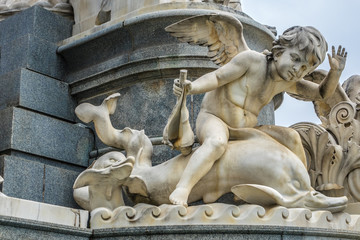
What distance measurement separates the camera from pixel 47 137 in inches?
357

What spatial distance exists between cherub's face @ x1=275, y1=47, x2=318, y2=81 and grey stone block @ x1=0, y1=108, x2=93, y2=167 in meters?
2.95

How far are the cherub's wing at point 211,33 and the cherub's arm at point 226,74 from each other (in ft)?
0.89

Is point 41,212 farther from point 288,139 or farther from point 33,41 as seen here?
point 33,41

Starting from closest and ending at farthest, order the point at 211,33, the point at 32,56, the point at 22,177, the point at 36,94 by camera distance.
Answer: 1. the point at 211,33
2. the point at 22,177
3. the point at 36,94
4. the point at 32,56

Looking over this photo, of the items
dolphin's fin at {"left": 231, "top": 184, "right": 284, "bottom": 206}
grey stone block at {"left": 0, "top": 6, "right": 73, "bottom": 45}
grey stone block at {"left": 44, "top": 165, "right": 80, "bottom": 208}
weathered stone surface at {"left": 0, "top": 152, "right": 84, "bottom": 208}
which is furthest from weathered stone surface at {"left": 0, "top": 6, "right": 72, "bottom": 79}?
dolphin's fin at {"left": 231, "top": 184, "right": 284, "bottom": 206}

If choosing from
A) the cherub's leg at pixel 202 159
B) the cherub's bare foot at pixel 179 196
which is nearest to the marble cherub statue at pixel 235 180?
the cherub's leg at pixel 202 159

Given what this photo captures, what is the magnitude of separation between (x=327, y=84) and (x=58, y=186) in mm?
3157

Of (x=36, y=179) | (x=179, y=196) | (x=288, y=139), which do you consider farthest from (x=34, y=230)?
(x=288, y=139)

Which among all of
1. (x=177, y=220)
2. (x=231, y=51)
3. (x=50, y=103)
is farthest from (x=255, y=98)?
→ (x=50, y=103)

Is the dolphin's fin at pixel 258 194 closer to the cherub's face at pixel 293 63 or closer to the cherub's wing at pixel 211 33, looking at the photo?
the cherub's face at pixel 293 63

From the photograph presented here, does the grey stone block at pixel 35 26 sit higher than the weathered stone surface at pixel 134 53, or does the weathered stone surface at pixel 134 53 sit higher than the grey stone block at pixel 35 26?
the grey stone block at pixel 35 26

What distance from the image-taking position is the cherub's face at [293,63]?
24.4 ft

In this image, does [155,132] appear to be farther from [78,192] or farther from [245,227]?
[245,227]

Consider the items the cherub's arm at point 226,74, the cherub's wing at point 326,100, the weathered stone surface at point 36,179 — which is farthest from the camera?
the cherub's wing at point 326,100
